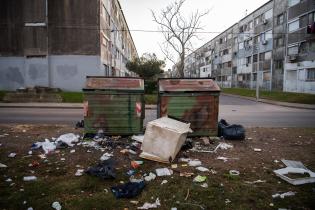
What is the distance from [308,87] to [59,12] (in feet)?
79.1

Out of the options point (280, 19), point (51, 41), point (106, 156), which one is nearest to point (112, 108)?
point (106, 156)

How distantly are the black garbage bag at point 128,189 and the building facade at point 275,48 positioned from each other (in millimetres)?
22713

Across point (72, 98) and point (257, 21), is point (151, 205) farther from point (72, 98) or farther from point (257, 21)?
point (257, 21)

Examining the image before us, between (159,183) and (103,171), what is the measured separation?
101cm

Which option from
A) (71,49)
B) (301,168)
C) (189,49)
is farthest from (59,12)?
(301,168)

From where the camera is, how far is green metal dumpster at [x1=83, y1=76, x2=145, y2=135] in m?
7.35

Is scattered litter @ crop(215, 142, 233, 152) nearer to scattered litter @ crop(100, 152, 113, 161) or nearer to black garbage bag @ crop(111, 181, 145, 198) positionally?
scattered litter @ crop(100, 152, 113, 161)

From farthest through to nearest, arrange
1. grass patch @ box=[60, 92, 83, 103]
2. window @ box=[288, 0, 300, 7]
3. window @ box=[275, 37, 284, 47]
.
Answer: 1. window @ box=[275, 37, 284, 47]
2. window @ box=[288, 0, 300, 7]
3. grass patch @ box=[60, 92, 83, 103]

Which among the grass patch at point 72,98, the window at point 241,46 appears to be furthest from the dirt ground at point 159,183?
the window at point 241,46

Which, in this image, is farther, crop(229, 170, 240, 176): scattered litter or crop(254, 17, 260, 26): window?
crop(254, 17, 260, 26): window

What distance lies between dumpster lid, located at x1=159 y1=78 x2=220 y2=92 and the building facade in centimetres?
1877

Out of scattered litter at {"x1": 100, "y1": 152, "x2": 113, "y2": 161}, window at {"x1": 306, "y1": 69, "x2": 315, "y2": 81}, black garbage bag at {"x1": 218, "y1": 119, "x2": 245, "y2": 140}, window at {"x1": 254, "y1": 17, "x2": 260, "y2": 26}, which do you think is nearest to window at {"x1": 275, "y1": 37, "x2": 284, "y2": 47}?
window at {"x1": 306, "y1": 69, "x2": 315, "y2": 81}

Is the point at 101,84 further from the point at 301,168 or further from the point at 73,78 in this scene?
the point at 73,78

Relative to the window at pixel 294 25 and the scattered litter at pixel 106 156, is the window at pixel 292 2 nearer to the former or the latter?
the window at pixel 294 25
